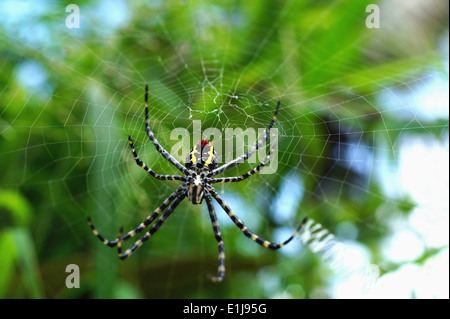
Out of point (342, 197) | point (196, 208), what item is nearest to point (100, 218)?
point (196, 208)

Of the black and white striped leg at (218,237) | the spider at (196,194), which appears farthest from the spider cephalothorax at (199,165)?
the black and white striped leg at (218,237)

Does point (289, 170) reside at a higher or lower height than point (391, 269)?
higher

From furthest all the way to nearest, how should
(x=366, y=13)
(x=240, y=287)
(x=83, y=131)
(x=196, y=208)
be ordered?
(x=196, y=208)
(x=240, y=287)
(x=83, y=131)
(x=366, y=13)

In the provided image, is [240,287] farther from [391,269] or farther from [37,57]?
[37,57]

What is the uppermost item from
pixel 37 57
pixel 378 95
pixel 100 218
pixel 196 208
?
pixel 37 57

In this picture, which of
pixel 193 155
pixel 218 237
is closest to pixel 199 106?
pixel 193 155

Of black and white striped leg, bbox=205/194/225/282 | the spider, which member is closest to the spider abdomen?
the spider

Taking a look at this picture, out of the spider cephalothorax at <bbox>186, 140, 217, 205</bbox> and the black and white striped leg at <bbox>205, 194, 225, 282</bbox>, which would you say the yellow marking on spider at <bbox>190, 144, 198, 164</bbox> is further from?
the black and white striped leg at <bbox>205, 194, 225, 282</bbox>
